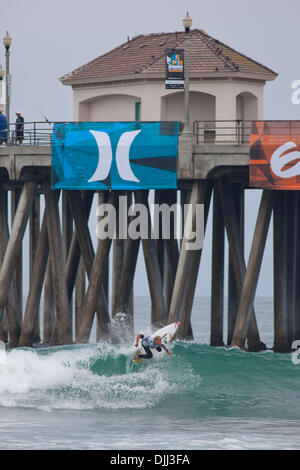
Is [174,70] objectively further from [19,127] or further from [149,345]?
[149,345]

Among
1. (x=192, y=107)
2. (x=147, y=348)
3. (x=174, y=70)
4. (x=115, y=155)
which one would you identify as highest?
(x=174, y=70)

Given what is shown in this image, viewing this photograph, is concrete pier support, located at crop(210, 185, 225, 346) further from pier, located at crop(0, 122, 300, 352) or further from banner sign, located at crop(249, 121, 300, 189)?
banner sign, located at crop(249, 121, 300, 189)

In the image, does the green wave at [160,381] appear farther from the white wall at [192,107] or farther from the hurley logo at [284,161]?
the white wall at [192,107]

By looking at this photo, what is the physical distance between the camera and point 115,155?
44.7 m

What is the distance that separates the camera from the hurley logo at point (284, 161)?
141 ft

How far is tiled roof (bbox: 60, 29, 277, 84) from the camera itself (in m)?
47.2

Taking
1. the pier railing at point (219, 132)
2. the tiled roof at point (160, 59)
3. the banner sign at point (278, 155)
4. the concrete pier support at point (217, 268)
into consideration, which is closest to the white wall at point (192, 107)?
the pier railing at point (219, 132)

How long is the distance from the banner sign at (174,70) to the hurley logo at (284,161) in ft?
14.4

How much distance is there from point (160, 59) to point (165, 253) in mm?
7412

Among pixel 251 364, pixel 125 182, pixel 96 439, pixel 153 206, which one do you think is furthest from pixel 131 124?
pixel 96 439

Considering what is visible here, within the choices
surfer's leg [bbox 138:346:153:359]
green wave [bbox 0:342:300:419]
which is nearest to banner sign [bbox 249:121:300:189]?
green wave [bbox 0:342:300:419]

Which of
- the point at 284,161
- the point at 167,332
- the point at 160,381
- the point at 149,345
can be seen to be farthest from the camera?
the point at 284,161

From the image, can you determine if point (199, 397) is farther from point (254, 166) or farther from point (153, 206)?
point (153, 206)

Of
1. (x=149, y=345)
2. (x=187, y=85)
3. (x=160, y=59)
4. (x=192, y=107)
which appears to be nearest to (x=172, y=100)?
→ (x=192, y=107)
